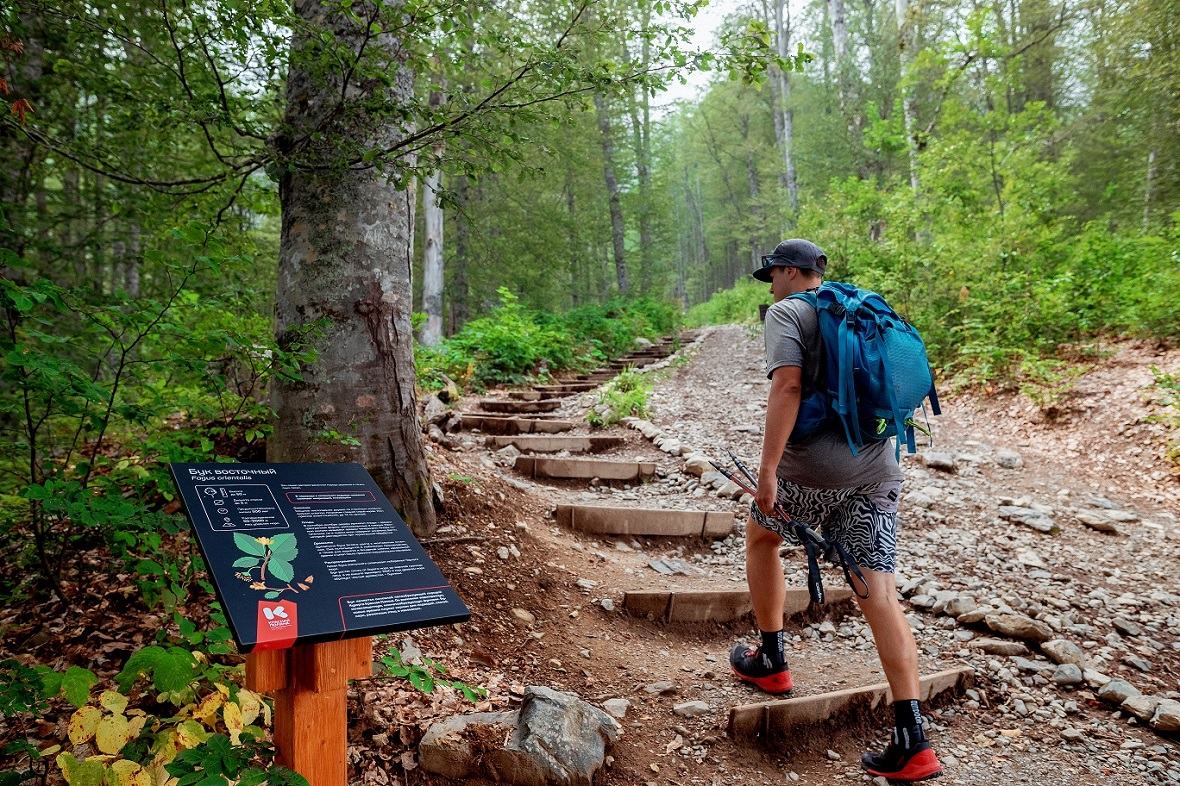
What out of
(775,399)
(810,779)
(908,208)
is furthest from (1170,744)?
(908,208)

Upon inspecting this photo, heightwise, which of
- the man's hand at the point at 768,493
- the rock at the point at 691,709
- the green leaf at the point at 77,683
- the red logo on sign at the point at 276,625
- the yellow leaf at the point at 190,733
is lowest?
the rock at the point at 691,709

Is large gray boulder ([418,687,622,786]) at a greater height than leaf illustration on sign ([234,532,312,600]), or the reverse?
Result: leaf illustration on sign ([234,532,312,600])

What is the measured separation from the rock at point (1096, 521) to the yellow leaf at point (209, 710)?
19.9ft

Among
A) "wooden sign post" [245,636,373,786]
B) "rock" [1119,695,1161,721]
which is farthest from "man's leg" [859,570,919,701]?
"wooden sign post" [245,636,373,786]

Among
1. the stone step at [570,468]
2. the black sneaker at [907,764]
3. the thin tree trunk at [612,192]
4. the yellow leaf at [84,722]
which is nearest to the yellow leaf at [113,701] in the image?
the yellow leaf at [84,722]

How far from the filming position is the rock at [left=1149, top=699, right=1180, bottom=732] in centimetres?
264

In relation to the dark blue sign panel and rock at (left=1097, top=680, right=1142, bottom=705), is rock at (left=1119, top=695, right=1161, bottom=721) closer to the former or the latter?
rock at (left=1097, top=680, right=1142, bottom=705)

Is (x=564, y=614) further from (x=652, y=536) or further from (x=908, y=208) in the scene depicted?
(x=908, y=208)

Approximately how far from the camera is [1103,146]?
13.0 meters

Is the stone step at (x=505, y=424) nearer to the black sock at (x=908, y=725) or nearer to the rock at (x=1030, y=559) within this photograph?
the rock at (x=1030, y=559)

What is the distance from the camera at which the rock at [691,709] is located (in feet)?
9.14

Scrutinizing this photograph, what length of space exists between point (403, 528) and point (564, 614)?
1912 millimetres

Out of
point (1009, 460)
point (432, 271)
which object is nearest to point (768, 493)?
point (1009, 460)

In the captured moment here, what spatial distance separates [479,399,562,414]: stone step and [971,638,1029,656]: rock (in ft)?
20.6
